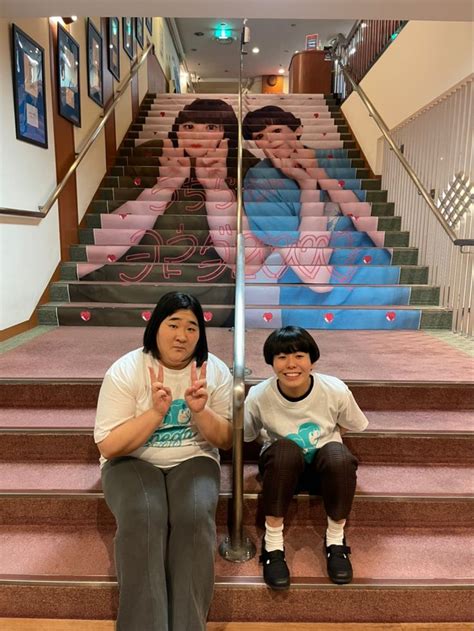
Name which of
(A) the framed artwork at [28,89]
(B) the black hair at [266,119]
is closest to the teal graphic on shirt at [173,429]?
(A) the framed artwork at [28,89]

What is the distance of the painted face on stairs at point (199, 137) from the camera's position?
5367mm

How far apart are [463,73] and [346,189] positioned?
165 cm

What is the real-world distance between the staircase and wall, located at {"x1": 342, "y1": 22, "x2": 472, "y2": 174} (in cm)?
103

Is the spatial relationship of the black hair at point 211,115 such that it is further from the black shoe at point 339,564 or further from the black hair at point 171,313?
the black shoe at point 339,564

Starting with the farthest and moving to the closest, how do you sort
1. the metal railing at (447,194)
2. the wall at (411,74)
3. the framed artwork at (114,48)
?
the framed artwork at (114,48) → the wall at (411,74) → the metal railing at (447,194)

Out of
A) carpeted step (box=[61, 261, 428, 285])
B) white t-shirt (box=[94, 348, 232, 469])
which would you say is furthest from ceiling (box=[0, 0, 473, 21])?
white t-shirt (box=[94, 348, 232, 469])

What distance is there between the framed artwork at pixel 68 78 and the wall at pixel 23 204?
0.20 meters

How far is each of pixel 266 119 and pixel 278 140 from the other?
59cm

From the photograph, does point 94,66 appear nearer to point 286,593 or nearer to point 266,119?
point 266,119

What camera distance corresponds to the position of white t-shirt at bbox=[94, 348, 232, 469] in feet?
4.63

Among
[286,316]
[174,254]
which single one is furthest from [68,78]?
[286,316]

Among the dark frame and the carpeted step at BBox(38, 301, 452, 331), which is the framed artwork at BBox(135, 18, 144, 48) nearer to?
the dark frame

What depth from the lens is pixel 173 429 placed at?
4.87 feet

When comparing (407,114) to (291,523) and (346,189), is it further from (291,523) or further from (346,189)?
(291,523)
